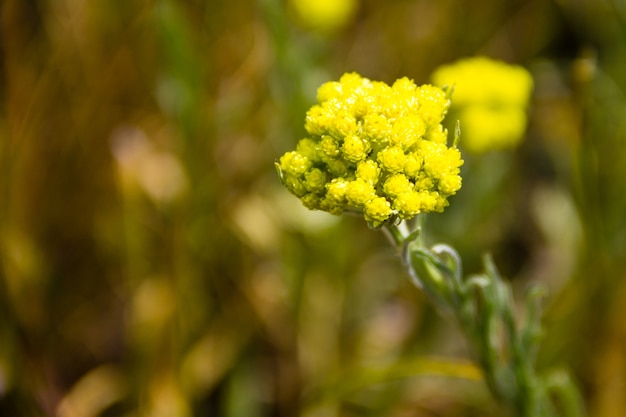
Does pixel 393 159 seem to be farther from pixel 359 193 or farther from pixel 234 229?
pixel 234 229

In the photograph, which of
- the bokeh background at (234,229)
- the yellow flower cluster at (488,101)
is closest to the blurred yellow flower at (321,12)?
the bokeh background at (234,229)

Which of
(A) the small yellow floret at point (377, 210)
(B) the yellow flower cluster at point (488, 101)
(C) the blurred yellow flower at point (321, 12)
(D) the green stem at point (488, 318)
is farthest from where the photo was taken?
(C) the blurred yellow flower at point (321, 12)

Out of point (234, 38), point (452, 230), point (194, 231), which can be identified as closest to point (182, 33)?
point (194, 231)

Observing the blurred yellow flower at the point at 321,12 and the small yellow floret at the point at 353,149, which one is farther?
the blurred yellow flower at the point at 321,12

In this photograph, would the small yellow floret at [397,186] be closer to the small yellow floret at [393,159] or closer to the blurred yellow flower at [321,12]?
the small yellow floret at [393,159]

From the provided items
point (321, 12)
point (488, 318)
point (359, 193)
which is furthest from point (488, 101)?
point (359, 193)

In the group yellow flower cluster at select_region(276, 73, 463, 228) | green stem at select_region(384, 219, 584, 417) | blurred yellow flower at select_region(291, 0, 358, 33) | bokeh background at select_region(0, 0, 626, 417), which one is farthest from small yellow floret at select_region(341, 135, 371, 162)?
blurred yellow flower at select_region(291, 0, 358, 33)

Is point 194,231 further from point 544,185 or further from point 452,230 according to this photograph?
point 544,185
